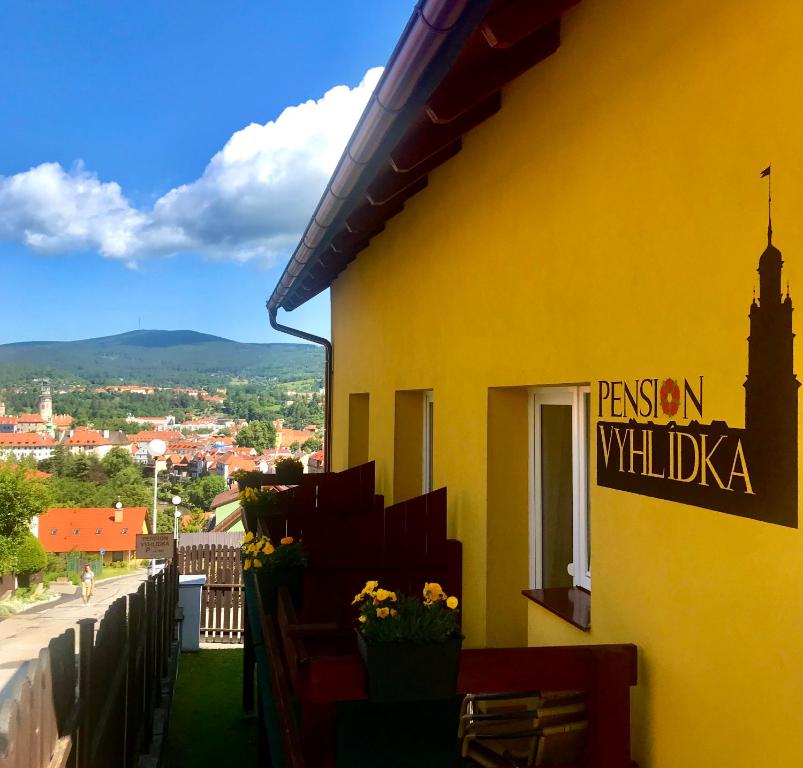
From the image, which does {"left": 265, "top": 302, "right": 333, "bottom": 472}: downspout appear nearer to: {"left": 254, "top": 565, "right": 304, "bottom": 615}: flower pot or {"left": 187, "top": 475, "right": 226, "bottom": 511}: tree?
{"left": 254, "top": 565, "right": 304, "bottom": 615}: flower pot

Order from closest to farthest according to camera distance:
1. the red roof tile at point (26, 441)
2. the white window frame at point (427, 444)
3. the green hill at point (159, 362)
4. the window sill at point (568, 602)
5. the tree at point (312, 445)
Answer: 1. the window sill at point (568, 602)
2. the white window frame at point (427, 444)
3. the tree at point (312, 445)
4. the red roof tile at point (26, 441)
5. the green hill at point (159, 362)

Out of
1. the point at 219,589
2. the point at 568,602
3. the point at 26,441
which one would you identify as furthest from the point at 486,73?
the point at 26,441

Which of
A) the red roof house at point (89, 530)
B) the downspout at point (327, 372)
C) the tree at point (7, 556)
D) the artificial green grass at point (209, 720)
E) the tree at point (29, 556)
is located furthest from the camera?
the red roof house at point (89, 530)

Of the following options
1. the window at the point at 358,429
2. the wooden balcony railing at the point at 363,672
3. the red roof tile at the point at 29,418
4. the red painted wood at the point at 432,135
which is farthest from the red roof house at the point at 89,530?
the red painted wood at the point at 432,135

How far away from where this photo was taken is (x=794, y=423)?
1906 mm

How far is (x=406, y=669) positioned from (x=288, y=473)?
22.3 ft

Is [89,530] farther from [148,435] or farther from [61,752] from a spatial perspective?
[61,752]

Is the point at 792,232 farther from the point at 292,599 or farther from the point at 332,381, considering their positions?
the point at 332,381

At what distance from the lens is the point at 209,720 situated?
7715mm

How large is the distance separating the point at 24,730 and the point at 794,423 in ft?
7.02

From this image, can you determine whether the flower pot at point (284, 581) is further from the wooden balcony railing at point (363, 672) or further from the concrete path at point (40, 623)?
the concrete path at point (40, 623)

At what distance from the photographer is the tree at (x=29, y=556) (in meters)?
52.3

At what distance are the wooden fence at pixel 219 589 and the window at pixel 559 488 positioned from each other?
32.7 ft

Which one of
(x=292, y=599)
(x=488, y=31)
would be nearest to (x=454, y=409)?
(x=292, y=599)
